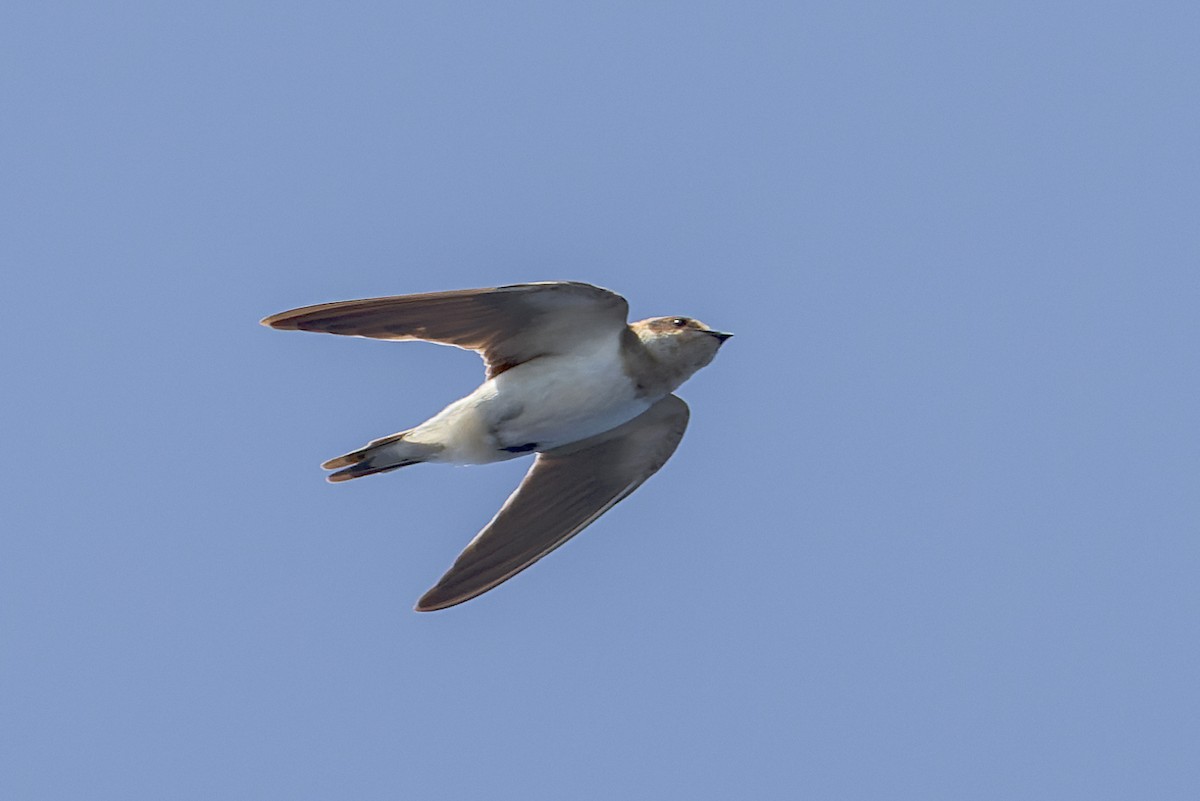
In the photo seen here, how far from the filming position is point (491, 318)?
34.7ft

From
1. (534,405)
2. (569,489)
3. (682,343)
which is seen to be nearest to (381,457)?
(534,405)

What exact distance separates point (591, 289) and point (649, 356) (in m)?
0.68

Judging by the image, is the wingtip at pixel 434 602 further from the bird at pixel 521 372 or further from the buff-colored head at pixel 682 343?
the buff-colored head at pixel 682 343

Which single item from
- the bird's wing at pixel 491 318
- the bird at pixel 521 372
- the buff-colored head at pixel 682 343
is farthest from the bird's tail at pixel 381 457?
the buff-colored head at pixel 682 343

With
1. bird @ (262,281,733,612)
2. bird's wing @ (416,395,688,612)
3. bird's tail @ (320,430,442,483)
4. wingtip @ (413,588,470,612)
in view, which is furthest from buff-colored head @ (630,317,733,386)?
wingtip @ (413,588,470,612)

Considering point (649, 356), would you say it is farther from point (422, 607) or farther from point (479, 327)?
point (422, 607)

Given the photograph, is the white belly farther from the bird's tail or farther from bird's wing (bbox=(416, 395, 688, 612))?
bird's wing (bbox=(416, 395, 688, 612))

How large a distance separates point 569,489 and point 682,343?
1.33 m

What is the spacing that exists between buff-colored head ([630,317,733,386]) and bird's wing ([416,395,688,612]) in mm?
556

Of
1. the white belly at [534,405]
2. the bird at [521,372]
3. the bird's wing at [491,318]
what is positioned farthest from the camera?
the white belly at [534,405]

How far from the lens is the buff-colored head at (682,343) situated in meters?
10.8

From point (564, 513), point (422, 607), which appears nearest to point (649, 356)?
point (564, 513)

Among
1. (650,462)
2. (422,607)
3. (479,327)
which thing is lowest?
(422,607)

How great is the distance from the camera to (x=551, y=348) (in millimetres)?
10781
